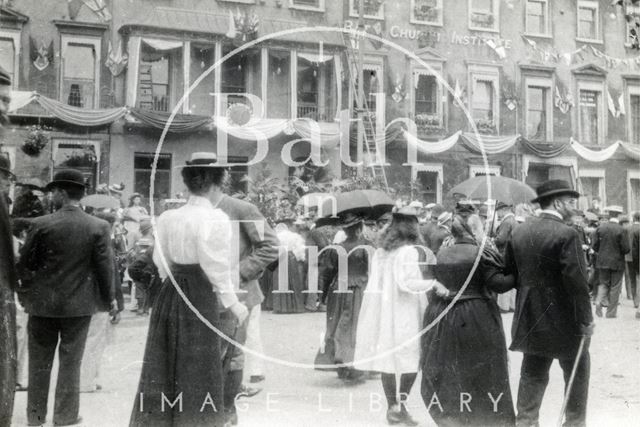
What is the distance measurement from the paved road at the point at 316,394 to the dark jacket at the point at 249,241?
1340mm

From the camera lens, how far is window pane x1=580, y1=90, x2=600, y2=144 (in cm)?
2516

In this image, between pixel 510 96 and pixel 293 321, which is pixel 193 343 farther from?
pixel 510 96

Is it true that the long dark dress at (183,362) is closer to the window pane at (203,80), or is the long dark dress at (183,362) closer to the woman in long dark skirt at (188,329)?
the woman in long dark skirt at (188,329)

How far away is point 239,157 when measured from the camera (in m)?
22.1

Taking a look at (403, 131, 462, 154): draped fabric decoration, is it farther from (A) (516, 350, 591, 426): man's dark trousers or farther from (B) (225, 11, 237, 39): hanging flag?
(A) (516, 350, 591, 426): man's dark trousers

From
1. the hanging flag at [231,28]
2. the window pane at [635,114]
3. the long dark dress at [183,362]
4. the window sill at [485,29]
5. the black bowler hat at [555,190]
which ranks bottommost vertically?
the long dark dress at [183,362]

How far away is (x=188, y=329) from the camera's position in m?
4.14

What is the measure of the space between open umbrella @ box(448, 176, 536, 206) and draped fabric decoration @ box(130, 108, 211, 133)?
1177cm

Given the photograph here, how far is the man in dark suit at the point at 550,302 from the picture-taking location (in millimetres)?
4910

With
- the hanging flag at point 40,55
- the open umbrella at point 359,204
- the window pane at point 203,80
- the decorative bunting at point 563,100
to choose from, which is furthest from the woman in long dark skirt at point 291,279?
the decorative bunting at point 563,100

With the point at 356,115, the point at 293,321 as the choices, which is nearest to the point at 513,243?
the point at 293,321

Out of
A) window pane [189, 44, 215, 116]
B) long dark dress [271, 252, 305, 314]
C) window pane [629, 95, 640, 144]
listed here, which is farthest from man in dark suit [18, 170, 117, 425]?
window pane [629, 95, 640, 144]

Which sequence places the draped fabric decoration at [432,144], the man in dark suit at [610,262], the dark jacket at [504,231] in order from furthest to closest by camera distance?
1. the draped fabric decoration at [432,144]
2. the man in dark suit at [610,262]
3. the dark jacket at [504,231]

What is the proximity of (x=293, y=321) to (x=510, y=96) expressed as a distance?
1636 centimetres
